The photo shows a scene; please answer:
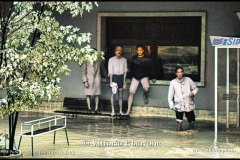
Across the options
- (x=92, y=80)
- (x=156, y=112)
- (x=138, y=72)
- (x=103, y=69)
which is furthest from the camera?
(x=103, y=69)

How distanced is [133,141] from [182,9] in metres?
5.87

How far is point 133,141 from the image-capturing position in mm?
12266

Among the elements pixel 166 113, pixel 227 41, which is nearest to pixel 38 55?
pixel 227 41

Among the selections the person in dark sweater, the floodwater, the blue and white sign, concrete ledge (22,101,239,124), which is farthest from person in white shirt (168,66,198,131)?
the person in dark sweater

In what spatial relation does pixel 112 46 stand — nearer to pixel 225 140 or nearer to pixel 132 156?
pixel 225 140

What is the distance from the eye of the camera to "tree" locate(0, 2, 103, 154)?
31.9ft

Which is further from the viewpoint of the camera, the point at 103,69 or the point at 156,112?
the point at 103,69

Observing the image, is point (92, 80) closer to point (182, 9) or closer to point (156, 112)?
point (156, 112)

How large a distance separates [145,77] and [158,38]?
54.8 inches

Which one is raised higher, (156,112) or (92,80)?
(92,80)

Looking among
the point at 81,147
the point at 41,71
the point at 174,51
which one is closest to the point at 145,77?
the point at 174,51

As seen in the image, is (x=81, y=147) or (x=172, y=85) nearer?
(x=81, y=147)

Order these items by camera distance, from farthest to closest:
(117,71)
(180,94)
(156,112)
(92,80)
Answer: (156,112) < (92,80) < (117,71) < (180,94)

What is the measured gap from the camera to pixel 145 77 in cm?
1673
